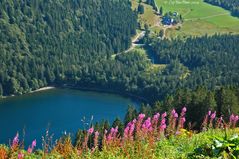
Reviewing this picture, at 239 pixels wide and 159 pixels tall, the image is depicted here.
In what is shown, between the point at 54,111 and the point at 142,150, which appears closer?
the point at 142,150

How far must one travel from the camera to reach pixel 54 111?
167125 mm

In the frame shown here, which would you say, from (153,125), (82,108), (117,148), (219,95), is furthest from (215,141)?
(82,108)

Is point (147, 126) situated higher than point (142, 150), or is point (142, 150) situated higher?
point (147, 126)

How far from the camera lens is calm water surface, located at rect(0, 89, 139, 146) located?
141250 millimetres

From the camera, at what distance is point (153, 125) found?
14773 millimetres

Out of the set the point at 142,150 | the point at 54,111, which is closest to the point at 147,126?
the point at 142,150

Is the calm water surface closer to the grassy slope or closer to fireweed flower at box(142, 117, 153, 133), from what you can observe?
the grassy slope

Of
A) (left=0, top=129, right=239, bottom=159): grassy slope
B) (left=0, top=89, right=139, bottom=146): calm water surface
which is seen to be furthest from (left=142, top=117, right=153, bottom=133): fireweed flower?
(left=0, top=89, right=139, bottom=146): calm water surface

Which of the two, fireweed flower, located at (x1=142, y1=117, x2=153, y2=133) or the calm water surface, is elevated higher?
fireweed flower, located at (x1=142, y1=117, x2=153, y2=133)

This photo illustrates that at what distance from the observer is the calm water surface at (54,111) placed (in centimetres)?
14125

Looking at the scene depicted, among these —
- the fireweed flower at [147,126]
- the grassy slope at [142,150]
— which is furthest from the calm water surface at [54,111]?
the fireweed flower at [147,126]

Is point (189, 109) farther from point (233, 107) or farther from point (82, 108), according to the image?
point (82, 108)

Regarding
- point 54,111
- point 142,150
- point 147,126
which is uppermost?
point 147,126

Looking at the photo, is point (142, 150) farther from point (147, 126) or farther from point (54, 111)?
point (54, 111)
